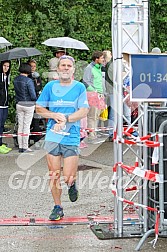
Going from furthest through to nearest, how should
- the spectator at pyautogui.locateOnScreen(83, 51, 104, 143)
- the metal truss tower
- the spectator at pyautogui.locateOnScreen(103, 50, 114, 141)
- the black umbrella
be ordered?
the spectator at pyautogui.locateOnScreen(103, 50, 114, 141), the spectator at pyautogui.locateOnScreen(83, 51, 104, 143), the black umbrella, the metal truss tower

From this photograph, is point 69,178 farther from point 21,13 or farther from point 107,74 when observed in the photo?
point 21,13

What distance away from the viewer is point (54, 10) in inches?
750

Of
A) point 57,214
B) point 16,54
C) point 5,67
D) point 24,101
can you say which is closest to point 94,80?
point 16,54

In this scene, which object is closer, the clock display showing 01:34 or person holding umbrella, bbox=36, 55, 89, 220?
the clock display showing 01:34

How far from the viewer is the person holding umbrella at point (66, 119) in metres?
7.79

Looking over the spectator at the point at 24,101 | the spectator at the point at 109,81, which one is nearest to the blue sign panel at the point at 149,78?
the spectator at the point at 24,101

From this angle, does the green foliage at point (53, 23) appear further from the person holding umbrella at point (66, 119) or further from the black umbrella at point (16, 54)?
the person holding umbrella at point (66, 119)

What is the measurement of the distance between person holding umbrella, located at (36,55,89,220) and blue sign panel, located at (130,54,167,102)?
1202 mm

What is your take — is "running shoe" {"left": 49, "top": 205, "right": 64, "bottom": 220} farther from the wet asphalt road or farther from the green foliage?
the green foliage

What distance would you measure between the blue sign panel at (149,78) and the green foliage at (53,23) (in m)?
11.7

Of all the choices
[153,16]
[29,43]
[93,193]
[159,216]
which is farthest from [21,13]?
[159,216]

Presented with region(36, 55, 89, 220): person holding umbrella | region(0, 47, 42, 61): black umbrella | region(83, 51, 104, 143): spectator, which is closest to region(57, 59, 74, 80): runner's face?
region(36, 55, 89, 220): person holding umbrella

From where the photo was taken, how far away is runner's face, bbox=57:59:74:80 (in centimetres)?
785

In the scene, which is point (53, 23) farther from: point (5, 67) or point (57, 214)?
point (57, 214)
